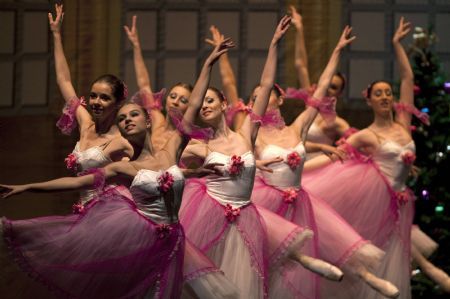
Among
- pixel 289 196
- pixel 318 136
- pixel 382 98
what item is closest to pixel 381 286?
pixel 289 196

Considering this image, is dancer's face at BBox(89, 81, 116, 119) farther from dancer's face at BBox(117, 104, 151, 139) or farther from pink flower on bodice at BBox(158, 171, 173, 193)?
pink flower on bodice at BBox(158, 171, 173, 193)

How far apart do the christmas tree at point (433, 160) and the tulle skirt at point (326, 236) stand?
36.2 inches

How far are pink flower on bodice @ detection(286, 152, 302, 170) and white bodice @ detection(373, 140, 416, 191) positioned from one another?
803 millimetres

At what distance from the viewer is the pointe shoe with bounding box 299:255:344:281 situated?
569cm

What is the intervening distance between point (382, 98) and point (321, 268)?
4.79 ft

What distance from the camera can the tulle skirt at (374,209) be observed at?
654cm

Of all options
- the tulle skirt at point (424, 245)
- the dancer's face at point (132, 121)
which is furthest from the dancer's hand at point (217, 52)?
the tulle skirt at point (424, 245)

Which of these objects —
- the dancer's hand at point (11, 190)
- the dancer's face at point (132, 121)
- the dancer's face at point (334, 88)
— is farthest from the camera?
the dancer's face at point (334, 88)

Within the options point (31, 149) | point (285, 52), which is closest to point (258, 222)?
point (31, 149)

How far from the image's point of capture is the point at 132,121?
15.8 feet

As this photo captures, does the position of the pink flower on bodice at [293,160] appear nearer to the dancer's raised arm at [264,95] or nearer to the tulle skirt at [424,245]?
the dancer's raised arm at [264,95]
